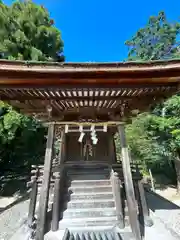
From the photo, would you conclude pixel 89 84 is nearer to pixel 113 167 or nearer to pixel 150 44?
pixel 113 167

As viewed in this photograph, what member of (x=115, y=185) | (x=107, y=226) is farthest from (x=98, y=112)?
(x=107, y=226)

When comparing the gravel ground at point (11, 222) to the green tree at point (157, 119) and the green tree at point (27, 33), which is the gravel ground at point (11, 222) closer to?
the green tree at point (157, 119)

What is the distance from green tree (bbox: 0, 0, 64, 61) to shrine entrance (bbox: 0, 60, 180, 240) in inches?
301

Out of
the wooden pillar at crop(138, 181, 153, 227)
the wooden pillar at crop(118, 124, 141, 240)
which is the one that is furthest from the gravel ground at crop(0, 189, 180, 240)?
the wooden pillar at crop(118, 124, 141, 240)

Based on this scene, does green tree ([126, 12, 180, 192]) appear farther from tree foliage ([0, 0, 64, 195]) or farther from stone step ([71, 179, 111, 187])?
tree foliage ([0, 0, 64, 195])

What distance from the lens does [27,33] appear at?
11.2 m

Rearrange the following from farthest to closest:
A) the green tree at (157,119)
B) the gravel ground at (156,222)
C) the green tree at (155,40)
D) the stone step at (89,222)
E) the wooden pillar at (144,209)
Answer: the green tree at (155,40) → the green tree at (157,119) → the wooden pillar at (144,209) → the stone step at (89,222) → the gravel ground at (156,222)

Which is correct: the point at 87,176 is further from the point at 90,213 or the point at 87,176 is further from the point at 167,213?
the point at 167,213

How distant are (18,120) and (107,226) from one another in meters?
6.68

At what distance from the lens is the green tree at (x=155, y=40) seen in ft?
56.3

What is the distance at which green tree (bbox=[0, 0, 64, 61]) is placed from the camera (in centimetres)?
1022

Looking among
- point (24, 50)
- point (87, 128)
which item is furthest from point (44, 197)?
point (24, 50)

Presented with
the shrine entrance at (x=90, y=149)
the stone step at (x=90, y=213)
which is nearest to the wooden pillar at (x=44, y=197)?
the stone step at (x=90, y=213)

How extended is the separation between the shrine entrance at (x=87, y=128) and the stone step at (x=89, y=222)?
0.02 m
